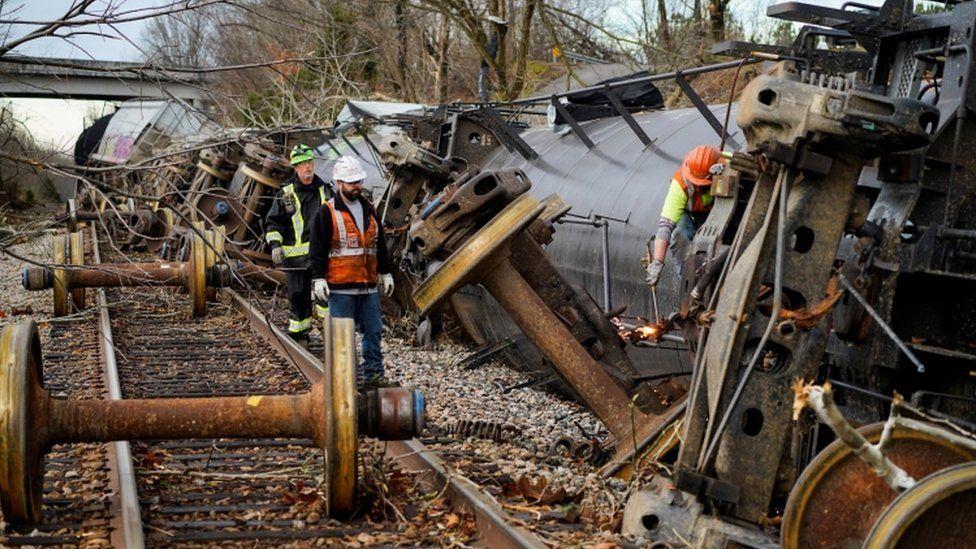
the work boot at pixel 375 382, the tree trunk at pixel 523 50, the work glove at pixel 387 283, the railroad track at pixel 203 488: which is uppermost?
the tree trunk at pixel 523 50

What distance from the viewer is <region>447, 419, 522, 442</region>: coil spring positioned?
7.27 m

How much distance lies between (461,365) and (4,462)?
619 cm

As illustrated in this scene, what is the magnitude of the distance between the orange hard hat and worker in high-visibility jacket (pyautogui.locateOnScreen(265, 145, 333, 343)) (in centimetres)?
453

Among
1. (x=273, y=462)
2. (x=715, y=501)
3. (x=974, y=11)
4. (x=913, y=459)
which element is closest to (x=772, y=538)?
(x=715, y=501)

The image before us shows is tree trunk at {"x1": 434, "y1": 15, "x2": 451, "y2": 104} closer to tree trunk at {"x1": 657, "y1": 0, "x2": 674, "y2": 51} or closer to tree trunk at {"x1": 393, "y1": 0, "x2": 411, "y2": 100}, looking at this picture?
tree trunk at {"x1": 393, "y1": 0, "x2": 411, "y2": 100}

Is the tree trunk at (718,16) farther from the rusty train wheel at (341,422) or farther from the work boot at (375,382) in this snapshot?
the rusty train wheel at (341,422)

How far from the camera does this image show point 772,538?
4562mm

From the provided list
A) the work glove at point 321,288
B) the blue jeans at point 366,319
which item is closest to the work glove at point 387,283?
the blue jeans at point 366,319

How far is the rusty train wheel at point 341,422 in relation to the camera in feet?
16.3

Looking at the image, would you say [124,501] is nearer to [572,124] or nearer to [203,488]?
[203,488]

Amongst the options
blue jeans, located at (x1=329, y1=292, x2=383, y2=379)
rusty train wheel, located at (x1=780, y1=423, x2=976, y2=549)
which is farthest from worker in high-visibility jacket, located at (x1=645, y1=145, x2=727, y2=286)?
rusty train wheel, located at (x1=780, y1=423, x2=976, y2=549)

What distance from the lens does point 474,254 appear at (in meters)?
6.77

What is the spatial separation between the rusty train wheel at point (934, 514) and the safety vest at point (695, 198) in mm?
4447

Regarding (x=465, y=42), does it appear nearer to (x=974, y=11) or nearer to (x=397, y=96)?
(x=397, y=96)
